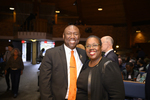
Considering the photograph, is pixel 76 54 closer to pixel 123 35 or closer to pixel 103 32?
pixel 103 32

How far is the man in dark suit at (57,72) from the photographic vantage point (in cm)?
145

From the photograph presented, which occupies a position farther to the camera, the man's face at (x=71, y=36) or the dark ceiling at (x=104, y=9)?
the dark ceiling at (x=104, y=9)

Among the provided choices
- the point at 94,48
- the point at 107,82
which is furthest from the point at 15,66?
the point at 107,82

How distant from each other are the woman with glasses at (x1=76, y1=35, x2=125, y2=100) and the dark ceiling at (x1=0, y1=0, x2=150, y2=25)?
33.0 ft

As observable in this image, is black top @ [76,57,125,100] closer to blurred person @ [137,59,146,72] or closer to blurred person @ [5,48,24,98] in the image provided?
blurred person @ [5,48,24,98]

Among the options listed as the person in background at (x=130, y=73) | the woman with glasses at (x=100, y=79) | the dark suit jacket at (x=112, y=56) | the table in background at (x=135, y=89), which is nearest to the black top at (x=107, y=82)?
the woman with glasses at (x=100, y=79)

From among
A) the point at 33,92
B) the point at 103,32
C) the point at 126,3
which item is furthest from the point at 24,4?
the point at 33,92

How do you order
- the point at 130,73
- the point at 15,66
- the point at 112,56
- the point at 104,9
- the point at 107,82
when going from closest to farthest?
the point at 107,82 < the point at 112,56 < the point at 130,73 < the point at 15,66 < the point at 104,9

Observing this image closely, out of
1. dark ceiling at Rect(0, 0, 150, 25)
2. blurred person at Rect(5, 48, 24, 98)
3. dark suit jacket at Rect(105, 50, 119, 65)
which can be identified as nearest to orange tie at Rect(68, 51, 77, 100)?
dark suit jacket at Rect(105, 50, 119, 65)

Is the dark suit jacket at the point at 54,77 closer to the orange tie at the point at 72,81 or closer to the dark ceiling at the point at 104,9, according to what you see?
the orange tie at the point at 72,81

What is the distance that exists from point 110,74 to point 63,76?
0.52m

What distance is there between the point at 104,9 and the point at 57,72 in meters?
11.1

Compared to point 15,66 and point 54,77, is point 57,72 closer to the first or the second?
point 54,77

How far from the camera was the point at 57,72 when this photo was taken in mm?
1475
